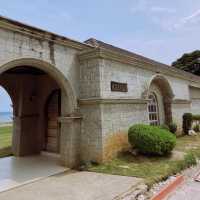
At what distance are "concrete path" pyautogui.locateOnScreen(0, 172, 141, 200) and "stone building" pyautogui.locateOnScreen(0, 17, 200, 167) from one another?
1.26 metres

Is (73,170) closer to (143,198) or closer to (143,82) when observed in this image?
(143,198)

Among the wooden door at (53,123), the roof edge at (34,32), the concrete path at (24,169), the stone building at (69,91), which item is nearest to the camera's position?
the roof edge at (34,32)

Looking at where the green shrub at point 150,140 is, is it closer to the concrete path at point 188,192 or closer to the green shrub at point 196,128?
the concrete path at point 188,192

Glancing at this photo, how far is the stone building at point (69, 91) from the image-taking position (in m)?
6.01

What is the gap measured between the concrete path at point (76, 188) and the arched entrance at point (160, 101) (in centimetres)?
608

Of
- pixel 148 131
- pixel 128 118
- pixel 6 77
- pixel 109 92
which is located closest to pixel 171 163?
pixel 148 131

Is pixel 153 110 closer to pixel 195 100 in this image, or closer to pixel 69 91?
pixel 69 91

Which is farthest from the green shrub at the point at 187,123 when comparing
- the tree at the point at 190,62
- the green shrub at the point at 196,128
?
the tree at the point at 190,62

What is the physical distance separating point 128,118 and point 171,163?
7.56 ft

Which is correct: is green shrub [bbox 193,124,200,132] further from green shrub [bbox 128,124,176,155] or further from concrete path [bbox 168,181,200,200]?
concrete path [bbox 168,181,200,200]

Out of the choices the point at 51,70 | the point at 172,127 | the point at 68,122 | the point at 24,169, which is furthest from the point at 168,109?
the point at 24,169

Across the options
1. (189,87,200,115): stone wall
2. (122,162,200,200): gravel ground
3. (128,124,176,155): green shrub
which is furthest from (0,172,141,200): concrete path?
(189,87,200,115): stone wall

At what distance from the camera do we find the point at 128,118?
795 centimetres

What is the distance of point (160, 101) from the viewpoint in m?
11.5
